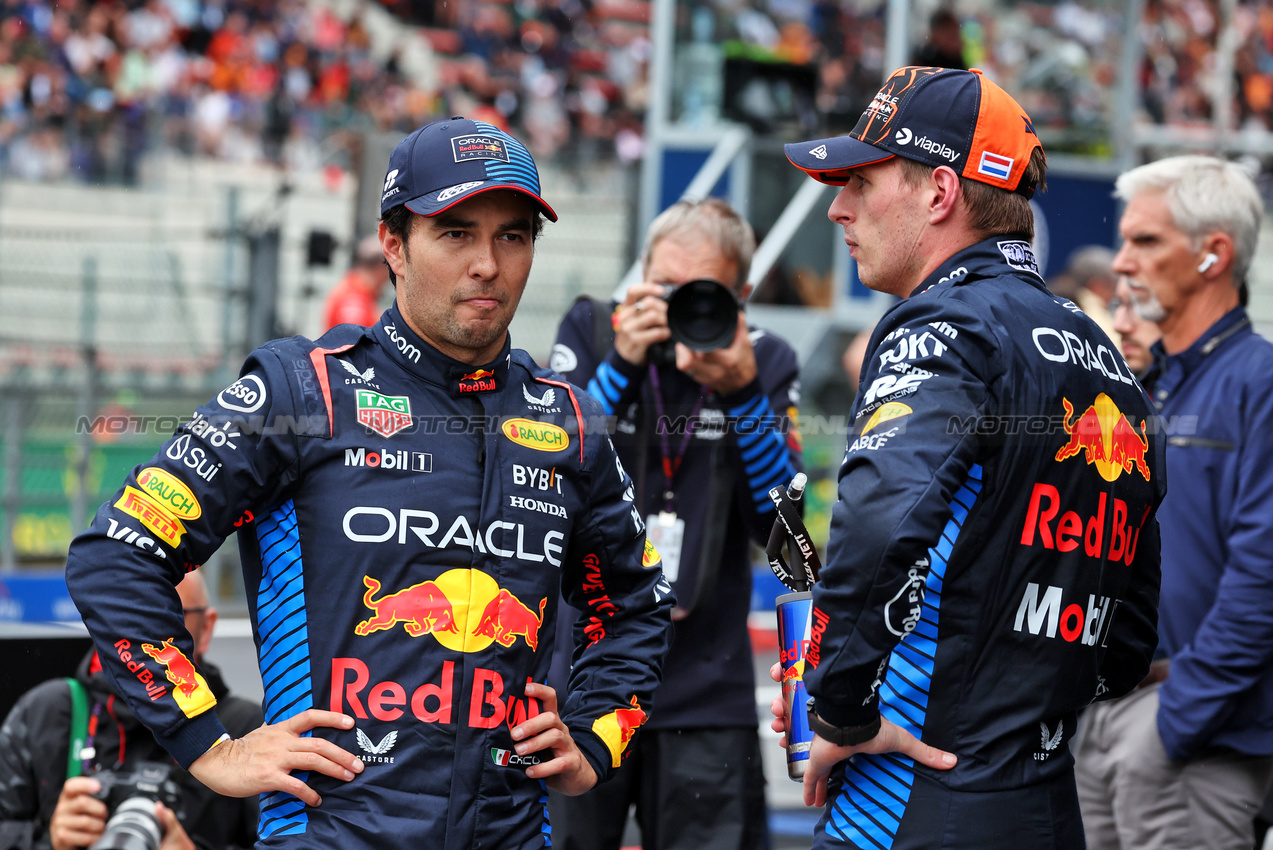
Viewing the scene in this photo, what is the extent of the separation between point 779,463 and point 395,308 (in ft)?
4.20

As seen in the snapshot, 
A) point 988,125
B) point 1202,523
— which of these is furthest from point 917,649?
point 1202,523

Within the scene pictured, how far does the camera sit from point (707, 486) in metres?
3.32

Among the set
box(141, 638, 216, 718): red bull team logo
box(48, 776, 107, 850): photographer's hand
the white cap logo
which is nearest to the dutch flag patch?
the white cap logo

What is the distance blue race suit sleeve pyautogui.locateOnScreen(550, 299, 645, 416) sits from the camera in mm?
3207

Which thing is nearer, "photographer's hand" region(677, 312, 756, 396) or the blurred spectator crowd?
"photographer's hand" region(677, 312, 756, 396)

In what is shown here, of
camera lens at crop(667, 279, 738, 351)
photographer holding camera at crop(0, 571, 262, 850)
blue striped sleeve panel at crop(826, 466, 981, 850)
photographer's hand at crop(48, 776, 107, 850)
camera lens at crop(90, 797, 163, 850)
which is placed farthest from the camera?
photographer holding camera at crop(0, 571, 262, 850)

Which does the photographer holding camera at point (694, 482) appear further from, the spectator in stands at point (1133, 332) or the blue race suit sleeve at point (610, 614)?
the spectator in stands at point (1133, 332)

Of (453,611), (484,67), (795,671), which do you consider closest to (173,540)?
(453,611)

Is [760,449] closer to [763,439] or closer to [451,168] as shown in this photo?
[763,439]

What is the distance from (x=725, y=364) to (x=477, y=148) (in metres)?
1.12

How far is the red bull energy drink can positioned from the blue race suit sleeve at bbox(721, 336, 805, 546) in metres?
0.91

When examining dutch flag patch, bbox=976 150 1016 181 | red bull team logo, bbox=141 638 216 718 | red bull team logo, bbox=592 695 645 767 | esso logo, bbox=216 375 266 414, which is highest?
dutch flag patch, bbox=976 150 1016 181

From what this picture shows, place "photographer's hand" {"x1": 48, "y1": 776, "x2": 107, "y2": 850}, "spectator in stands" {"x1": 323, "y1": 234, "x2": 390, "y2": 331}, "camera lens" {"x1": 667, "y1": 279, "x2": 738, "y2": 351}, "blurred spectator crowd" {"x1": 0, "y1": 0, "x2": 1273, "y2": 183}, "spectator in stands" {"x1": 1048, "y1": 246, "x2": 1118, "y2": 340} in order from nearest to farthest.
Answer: "photographer's hand" {"x1": 48, "y1": 776, "x2": 107, "y2": 850}
"camera lens" {"x1": 667, "y1": 279, "x2": 738, "y2": 351}
"spectator in stands" {"x1": 1048, "y1": 246, "x2": 1118, "y2": 340}
"spectator in stands" {"x1": 323, "y1": 234, "x2": 390, "y2": 331}
"blurred spectator crowd" {"x1": 0, "y1": 0, "x2": 1273, "y2": 183}

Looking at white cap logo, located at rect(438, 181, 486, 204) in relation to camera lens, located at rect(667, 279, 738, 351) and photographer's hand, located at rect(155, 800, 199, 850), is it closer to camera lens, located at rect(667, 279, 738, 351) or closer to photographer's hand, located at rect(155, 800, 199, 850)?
camera lens, located at rect(667, 279, 738, 351)
